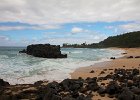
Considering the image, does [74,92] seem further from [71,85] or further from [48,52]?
[48,52]

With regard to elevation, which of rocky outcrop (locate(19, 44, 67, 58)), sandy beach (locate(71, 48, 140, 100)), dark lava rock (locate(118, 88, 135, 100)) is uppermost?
rocky outcrop (locate(19, 44, 67, 58))

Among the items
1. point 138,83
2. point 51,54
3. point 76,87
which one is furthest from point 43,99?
point 51,54

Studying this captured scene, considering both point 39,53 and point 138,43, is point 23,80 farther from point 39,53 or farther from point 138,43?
point 138,43

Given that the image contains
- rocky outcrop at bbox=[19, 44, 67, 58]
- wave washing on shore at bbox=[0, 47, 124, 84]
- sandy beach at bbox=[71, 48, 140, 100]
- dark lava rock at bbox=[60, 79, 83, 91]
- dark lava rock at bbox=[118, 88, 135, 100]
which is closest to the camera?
dark lava rock at bbox=[118, 88, 135, 100]

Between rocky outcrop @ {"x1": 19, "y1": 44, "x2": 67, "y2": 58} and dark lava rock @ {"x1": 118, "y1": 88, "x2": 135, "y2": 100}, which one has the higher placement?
rocky outcrop @ {"x1": 19, "y1": 44, "x2": 67, "y2": 58}

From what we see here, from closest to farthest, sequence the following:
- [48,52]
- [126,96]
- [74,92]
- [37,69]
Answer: [126,96]
[74,92]
[37,69]
[48,52]

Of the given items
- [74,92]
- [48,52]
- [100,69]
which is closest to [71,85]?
[74,92]

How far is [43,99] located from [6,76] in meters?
12.5

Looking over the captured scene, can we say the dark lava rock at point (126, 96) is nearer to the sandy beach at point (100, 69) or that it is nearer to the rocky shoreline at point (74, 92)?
the rocky shoreline at point (74, 92)

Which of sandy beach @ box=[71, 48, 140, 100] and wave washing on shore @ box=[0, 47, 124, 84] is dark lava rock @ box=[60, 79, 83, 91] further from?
wave washing on shore @ box=[0, 47, 124, 84]

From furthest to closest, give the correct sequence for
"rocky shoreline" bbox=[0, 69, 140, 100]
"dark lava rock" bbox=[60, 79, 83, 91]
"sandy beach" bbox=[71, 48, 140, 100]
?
"sandy beach" bbox=[71, 48, 140, 100], "dark lava rock" bbox=[60, 79, 83, 91], "rocky shoreline" bbox=[0, 69, 140, 100]

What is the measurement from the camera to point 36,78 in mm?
24203

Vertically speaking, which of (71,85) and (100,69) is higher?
(71,85)

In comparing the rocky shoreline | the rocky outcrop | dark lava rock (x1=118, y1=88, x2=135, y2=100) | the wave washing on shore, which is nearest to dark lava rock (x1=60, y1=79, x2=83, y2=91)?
the rocky shoreline
